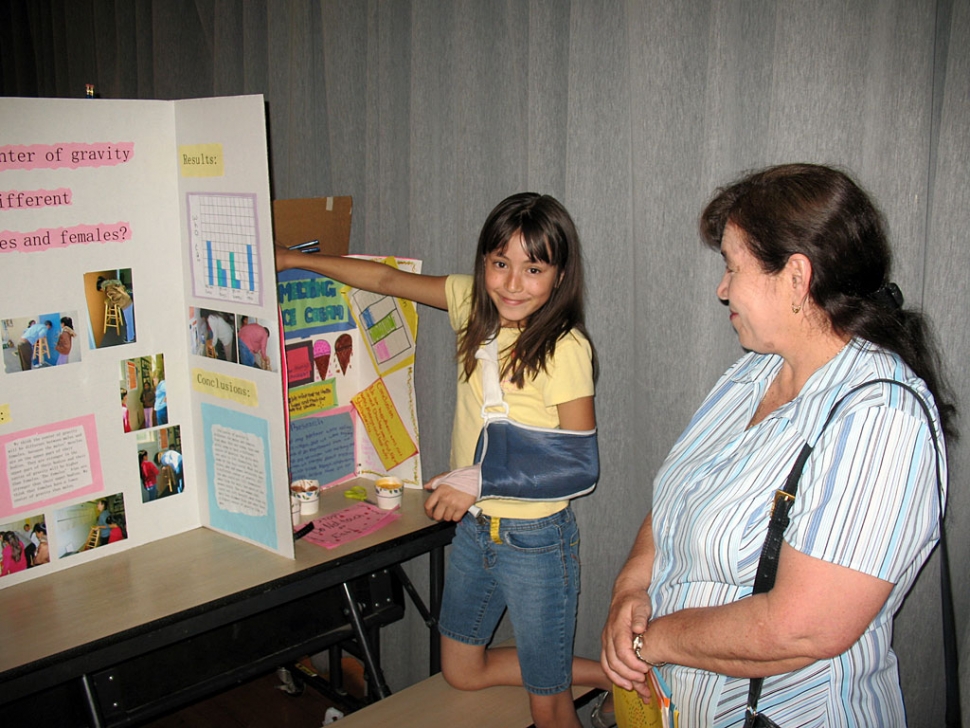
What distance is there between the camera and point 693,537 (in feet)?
3.74

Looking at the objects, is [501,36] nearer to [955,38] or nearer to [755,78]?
[755,78]

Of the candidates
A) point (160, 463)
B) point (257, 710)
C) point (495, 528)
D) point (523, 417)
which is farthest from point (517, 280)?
point (257, 710)

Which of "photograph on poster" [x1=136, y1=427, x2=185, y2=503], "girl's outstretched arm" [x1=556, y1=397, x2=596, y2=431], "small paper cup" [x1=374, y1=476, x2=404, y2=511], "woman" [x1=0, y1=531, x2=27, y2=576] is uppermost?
"girl's outstretched arm" [x1=556, y1=397, x2=596, y2=431]

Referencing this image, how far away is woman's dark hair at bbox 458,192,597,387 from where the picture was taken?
5.24ft

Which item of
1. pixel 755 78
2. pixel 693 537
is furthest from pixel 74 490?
pixel 755 78

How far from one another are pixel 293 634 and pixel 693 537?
3.75ft

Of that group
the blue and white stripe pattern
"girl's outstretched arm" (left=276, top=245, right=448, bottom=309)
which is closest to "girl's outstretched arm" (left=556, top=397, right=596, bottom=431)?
the blue and white stripe pattern

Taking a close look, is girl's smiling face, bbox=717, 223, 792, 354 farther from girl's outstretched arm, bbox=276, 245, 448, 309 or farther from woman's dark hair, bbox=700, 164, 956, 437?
girl's outstretched arm, bbox=276, 245, 448, 309

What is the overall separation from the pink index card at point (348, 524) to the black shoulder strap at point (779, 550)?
0.97m

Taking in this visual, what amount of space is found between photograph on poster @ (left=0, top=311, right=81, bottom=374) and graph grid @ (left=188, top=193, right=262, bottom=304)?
0.26 m

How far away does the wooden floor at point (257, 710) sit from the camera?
244 centimetres

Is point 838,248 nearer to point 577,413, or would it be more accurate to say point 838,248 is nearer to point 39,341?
point 577,413

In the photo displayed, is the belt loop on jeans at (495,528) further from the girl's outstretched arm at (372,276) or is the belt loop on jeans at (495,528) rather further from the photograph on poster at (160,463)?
the photograph on poster at (160,463)

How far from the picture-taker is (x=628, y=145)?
1724 mm
